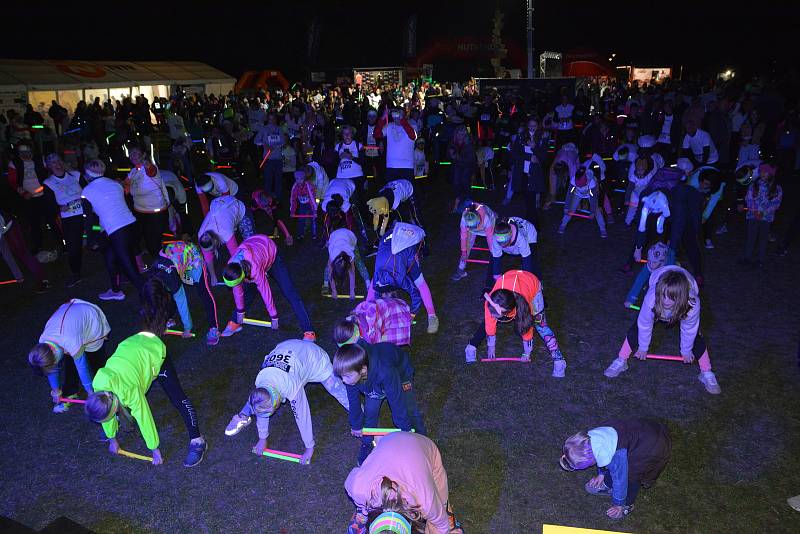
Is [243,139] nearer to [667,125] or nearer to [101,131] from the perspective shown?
[101,131]

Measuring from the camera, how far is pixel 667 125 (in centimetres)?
1207

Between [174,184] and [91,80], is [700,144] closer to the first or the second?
[174,184]

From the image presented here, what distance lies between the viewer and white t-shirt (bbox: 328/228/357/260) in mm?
6779

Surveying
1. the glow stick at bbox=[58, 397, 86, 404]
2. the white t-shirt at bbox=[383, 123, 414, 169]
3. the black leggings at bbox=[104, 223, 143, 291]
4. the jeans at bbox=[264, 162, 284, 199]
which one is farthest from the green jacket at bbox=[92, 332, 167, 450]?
the jeans at bbox=[264, 162, 284, 199]

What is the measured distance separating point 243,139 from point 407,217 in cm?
835

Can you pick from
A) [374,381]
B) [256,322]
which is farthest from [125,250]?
[374,381]

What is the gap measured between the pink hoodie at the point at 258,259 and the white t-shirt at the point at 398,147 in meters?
4.19

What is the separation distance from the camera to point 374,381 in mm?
4203

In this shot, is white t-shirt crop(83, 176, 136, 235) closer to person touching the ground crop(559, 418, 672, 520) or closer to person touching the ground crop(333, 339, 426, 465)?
person touching the ground crop(333, 339, 426, 465)

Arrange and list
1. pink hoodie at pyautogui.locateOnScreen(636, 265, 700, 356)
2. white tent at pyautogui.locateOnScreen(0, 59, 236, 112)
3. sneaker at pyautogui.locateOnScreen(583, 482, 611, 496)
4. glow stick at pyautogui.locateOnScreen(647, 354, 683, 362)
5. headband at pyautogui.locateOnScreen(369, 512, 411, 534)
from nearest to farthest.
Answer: headband at pyautogui.locateOnScreen(369, 512, 411, 534), sneaker at pyautogui.locateOnScreen(583, 482, 611, 496), pink hoodie at pyautogui.locateOnScreen(636, 265, 700, 356), glow stick at pyautogui.locateOnScreen(647, 354, 683, 362), white tent at pyautogui.locateOnScreen(0, 59, 236, 112)

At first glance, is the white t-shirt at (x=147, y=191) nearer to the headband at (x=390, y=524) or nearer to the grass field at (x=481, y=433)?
the grass field at (x=481, y=433)

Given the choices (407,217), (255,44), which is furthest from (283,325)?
(255,44)

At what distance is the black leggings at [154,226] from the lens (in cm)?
820

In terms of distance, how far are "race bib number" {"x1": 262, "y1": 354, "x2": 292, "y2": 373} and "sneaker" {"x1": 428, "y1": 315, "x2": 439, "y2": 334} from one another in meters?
2.55
